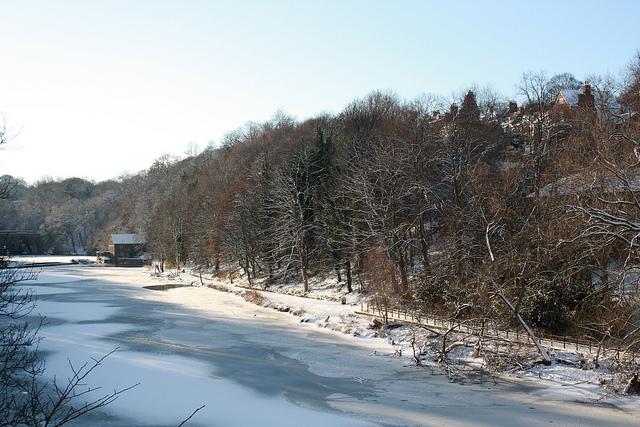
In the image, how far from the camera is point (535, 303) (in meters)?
22.0

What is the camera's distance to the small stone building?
9744 cm

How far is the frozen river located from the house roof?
6941cm

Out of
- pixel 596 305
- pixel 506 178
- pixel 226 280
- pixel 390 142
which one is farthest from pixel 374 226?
pixel 226 280

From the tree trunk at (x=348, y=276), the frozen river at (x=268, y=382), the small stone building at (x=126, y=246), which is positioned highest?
the small stone building at (x=126, y=246)

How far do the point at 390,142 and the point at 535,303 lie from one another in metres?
15.4

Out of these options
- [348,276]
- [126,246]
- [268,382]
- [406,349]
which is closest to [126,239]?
[126,246]

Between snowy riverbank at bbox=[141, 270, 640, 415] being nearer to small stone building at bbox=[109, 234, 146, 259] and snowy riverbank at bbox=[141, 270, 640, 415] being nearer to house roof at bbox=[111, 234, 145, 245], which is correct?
small stone building at bbox=[109, 234, 146, 259]

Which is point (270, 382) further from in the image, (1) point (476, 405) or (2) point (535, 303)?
(2) point (535, 303)

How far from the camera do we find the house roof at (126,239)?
97.8 metres

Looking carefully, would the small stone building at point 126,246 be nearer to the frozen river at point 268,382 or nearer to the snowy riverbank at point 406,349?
the snowy riverbank at point 406,349

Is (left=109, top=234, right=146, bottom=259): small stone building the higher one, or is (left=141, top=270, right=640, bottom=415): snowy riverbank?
(left=109, top=234, right=146, bottom=259): small stone building

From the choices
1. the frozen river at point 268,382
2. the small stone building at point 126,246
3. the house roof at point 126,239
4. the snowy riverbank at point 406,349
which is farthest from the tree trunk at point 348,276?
the house roof at point 126,239

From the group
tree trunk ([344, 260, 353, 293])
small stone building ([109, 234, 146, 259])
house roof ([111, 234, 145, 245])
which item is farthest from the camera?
house roof ([111, 234, 145, 245])

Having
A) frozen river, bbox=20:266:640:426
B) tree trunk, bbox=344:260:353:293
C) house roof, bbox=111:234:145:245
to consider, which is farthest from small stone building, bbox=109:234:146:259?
frozen river, bbox=20:266:640:426
